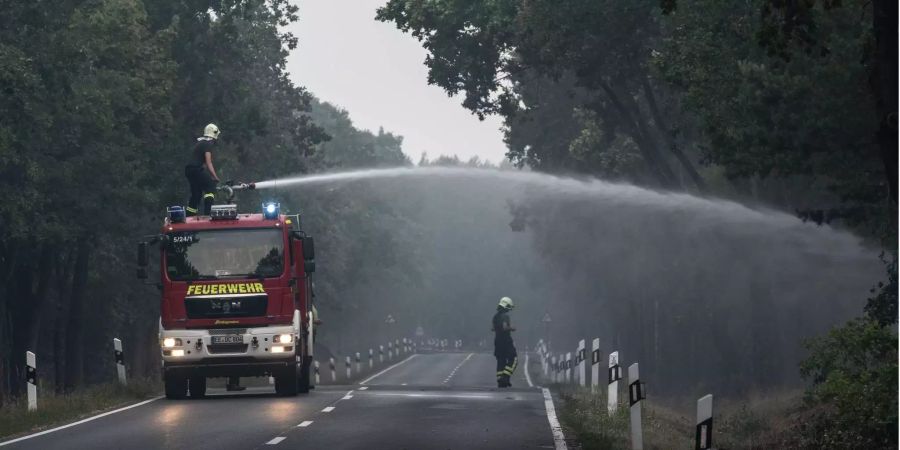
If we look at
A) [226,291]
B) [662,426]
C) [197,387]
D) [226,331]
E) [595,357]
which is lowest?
[662,426]

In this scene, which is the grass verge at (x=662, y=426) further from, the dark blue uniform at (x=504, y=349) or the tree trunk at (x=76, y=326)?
the tree trunk at (x=76, y=326)

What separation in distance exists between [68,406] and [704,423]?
540 inches

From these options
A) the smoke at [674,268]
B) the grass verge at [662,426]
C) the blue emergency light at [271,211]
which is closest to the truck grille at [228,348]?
the blue emergency light at [271,211]

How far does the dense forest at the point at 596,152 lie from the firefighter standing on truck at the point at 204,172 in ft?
26.4

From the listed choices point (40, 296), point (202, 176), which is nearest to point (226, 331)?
point (202, 176)

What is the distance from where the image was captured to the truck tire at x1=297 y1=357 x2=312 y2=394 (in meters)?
28.6

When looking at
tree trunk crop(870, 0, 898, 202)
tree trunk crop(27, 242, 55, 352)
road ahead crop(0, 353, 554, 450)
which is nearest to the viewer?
tree trunk crop(870, 0, 898, 202)

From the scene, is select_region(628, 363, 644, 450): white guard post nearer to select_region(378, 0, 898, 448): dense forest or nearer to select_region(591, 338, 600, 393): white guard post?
select_region(378, 0, 898, 448): dense forest

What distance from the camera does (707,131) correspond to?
88.8ft

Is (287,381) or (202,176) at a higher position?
(202,176)

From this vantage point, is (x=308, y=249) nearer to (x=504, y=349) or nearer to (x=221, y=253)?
(x=221, y=253)

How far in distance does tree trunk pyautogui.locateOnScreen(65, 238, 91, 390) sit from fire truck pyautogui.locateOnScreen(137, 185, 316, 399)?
2095cm

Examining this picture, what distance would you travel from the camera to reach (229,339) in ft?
85.7

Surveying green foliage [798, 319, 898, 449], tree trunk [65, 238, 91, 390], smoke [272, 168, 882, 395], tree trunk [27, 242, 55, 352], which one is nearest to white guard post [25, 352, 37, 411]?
smoke [272, 168, 882, 395]
